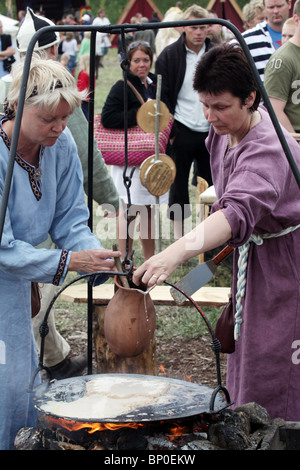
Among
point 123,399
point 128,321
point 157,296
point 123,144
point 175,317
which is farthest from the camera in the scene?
point 175,317

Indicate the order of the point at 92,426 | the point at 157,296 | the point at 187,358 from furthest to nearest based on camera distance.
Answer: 1. the point at 187,358
2. the point at 157,296
3. the point at 92,426

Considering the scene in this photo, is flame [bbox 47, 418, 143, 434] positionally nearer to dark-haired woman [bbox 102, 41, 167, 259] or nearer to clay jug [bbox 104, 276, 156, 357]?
clay jug [bbox 104, 276, 156, 357]

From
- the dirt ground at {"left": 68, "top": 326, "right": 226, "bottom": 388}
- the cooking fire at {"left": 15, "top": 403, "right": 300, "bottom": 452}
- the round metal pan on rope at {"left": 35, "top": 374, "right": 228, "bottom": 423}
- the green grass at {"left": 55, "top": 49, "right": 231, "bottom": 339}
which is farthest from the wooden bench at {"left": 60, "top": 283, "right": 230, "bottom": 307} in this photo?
the cooking fire at {"left": 15, "top": 403, "right": 300, "bottom": 452}

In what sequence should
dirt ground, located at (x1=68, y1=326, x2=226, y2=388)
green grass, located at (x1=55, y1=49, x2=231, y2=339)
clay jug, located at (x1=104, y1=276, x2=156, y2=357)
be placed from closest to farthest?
clay jug, located at (x1=104, y1=276, x2=156, y2=357) → dirt ground, located at (x1=68, y1=326, x2=226, y2=388) → green grass, located at (x1=55, y1=49, x2=231, y2=339)

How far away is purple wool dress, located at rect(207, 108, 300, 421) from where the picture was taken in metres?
2.36

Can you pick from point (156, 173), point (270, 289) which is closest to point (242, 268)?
point (270, 289)

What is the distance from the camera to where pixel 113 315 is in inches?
92.7

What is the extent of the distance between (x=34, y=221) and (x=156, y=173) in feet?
9.43

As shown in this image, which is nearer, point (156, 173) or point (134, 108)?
point (156, 173)

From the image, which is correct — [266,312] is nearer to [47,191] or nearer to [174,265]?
[174,265]

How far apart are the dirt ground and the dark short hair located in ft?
8.17

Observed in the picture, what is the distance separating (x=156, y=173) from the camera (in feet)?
17.7

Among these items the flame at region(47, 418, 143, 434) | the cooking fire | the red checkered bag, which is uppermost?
the red checkered bag

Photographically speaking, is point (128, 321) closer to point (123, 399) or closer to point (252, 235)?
point (123, 399)
